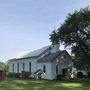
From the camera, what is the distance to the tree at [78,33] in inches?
1555

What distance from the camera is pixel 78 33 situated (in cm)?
4097

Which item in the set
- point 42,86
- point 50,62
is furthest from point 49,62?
point 42,86

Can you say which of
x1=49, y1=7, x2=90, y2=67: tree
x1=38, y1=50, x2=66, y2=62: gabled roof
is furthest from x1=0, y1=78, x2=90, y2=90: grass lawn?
→ x1=38, y1=50, x2=66, y2=62: gabled roof

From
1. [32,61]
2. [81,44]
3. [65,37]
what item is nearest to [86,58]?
[81,44]

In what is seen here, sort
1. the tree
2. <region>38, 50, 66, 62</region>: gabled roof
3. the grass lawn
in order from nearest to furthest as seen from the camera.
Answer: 1. the grass lawn
2. the tree
3. <region>38, 50, 66, 62</region>: gabled roof

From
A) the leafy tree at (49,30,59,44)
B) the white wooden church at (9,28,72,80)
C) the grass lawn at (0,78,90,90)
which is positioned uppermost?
the leafy tree at (49,30,59,44)

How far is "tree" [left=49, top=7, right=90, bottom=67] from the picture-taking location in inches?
1555

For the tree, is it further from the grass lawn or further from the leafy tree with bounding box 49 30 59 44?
the grass lawn

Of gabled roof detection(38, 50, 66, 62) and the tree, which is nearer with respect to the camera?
the tree

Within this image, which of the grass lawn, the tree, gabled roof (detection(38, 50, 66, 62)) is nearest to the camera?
the grass lawn

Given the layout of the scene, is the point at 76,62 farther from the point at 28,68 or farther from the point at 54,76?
the point at 28,68

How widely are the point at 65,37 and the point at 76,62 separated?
8.29 metres

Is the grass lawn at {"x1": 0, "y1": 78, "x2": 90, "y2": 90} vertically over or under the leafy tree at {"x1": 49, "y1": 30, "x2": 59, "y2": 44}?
under

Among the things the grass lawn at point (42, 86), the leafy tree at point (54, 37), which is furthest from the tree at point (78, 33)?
the grass lawn at point (42, 86)
